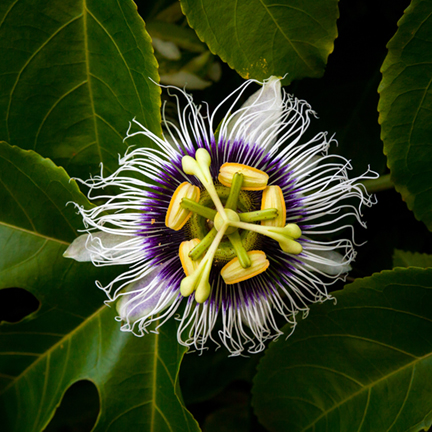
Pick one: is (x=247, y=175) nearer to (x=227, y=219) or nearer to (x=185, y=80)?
(x=227, y=219)

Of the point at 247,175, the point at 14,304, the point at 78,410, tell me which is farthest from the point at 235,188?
the point at 78,410

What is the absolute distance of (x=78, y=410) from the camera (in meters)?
1.56

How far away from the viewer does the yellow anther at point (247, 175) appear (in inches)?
41.0

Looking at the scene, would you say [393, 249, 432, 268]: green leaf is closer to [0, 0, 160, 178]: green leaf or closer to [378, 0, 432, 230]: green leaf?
[378, 0, 432, 230]: green leaf

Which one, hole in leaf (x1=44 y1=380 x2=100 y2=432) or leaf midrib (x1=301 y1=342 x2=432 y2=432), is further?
hole in leaf (x1=44 y1=380 x2=100 y2=432)

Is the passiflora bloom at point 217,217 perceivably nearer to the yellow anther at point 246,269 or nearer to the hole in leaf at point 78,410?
the yellow anther at point 246,269

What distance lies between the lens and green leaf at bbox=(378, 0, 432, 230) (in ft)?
3.18

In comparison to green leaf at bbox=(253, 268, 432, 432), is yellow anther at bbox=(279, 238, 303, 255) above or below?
above

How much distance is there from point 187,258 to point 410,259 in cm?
71

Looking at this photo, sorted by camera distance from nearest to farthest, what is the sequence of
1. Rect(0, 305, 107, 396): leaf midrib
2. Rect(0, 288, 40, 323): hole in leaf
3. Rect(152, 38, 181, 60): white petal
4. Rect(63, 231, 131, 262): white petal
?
Rect(63, 231, 131, 262): white petal, Rect(0, 305, 107, 396): leaf midrib, Rect(152, 38, 181, 60): white petal, Rect(0, 288, 40, 323): hole in leaf

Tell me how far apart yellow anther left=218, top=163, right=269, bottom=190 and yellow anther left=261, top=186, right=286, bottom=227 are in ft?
0.07

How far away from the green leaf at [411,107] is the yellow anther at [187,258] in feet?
1.48

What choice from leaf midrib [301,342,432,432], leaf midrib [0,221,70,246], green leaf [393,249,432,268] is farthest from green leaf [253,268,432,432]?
leaf midrib [0,221,70,246]

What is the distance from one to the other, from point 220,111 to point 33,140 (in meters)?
0.47
